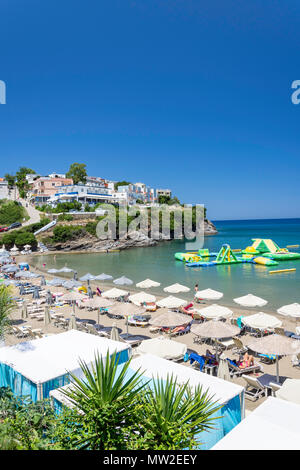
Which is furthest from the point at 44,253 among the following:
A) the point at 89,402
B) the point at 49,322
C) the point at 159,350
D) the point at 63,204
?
the point at 89,402

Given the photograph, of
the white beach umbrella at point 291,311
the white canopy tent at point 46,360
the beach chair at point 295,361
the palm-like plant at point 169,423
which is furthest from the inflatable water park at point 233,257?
the palm-like plant at point 169,423

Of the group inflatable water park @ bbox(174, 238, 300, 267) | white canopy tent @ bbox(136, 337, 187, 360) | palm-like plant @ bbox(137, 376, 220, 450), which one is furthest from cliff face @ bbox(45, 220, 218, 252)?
palm-like plant @ bbox(137, 376, 220, 450)

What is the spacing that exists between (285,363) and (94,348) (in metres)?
6.79

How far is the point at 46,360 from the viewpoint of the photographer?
706 centimetres

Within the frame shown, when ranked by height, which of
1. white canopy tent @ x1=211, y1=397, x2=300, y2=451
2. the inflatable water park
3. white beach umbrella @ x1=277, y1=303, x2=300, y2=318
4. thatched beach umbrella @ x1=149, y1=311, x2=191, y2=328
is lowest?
the inflatable water park

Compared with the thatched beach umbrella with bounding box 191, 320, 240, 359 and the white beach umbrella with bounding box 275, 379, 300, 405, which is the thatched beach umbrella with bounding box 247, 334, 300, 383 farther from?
the white beach umbrella with bounding box 275, 379, 300, 405

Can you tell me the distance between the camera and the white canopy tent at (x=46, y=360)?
253 inches

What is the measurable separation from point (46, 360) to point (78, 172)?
9736 cm

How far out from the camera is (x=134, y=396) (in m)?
3.91

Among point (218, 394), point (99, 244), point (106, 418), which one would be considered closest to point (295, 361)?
point (218, 394)

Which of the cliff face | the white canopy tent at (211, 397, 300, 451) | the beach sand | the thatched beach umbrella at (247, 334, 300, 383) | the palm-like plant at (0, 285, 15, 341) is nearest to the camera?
the white canopy tent at (211, 397, 300, 451)
